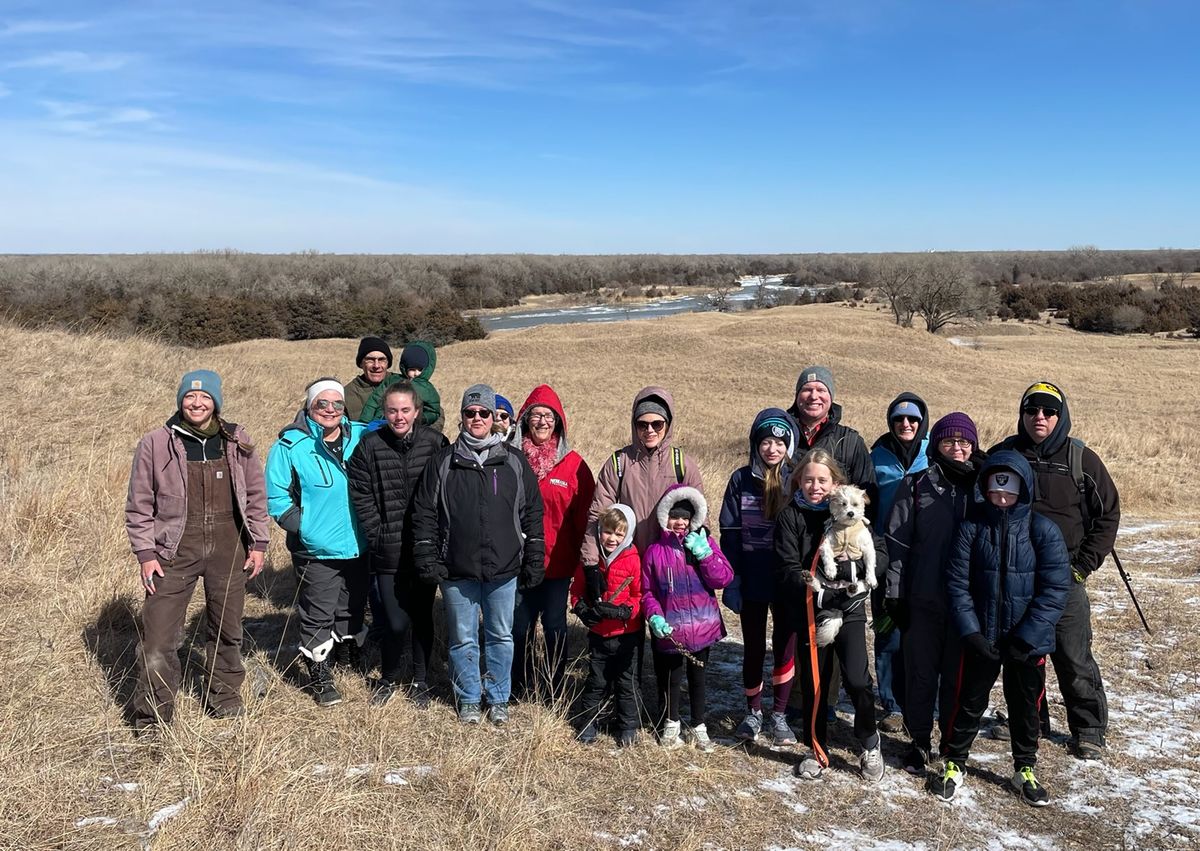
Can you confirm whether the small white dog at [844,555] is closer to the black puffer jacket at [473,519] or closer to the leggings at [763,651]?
the leggings at [763,651]

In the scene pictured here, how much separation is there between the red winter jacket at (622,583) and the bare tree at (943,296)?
143 ft

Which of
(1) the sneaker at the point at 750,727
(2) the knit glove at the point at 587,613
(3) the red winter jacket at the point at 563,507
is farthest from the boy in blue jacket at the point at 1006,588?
(3) the red winter jacket at the point at 563,507

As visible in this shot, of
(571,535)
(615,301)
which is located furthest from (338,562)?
(615,301)

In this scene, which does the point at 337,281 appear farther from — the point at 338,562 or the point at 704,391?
the point at 338,562

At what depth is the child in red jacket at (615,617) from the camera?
4.15 meters

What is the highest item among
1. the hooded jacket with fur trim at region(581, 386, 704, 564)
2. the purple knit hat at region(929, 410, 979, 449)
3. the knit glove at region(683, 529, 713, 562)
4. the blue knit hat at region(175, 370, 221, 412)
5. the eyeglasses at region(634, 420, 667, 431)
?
the blue knit hat at region(175, 370, 221, 412)

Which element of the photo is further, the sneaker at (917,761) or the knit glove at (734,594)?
the knit glove at (734,594)

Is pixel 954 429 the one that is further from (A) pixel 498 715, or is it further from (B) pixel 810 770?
(A) pixel 498 715

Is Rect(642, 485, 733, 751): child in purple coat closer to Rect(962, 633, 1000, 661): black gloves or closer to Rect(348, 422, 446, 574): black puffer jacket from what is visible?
Rect(962, 633, 1000, 661): black gloves

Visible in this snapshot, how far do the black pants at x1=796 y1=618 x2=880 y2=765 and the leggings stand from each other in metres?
0.18

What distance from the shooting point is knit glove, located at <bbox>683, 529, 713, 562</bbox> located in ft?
13.1

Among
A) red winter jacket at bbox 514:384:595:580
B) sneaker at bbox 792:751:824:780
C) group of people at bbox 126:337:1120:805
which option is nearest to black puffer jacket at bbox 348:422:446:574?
group of people at bbox 126:337:1120:805

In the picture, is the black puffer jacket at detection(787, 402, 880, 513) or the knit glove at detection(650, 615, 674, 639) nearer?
the knit glove at detection(650, 615, 674, 639)

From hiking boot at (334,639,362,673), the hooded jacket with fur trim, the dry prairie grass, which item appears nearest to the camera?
the dry prairie grass
